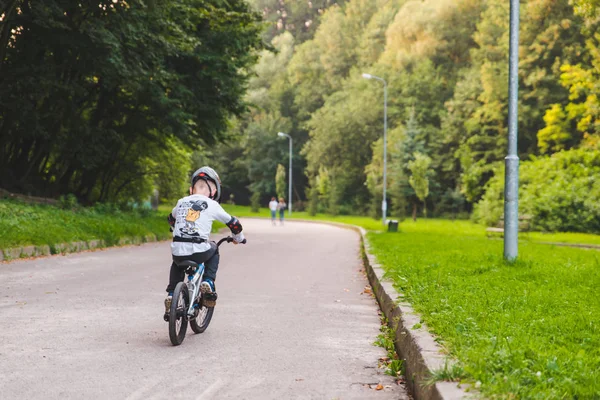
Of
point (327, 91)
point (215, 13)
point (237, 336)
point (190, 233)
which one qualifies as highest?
point (327, 91)

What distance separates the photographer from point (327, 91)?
2972 inches

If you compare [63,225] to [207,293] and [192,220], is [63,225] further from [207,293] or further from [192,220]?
[192,220]

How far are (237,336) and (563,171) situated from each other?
97.1 ft

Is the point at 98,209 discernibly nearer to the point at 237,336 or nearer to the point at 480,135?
the point at 237,336

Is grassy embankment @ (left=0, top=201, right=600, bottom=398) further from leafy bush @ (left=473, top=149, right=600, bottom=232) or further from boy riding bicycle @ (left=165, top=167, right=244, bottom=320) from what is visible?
leafy bush @ (left=473, top=149, right=600, bottom=232)

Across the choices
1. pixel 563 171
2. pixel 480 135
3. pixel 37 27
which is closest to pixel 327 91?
pixel 480 135

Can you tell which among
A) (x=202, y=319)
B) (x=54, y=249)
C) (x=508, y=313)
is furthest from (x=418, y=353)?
(x=54, y=249)

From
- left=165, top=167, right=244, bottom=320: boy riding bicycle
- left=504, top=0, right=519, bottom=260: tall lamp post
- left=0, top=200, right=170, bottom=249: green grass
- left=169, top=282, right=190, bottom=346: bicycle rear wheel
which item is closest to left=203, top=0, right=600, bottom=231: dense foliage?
left=0, top=200, right=170, bottom=249: green grass

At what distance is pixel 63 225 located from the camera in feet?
54.2

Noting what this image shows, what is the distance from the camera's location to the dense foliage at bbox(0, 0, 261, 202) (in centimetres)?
1741

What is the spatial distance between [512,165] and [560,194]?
19.1 meters

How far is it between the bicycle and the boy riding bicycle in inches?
3.2

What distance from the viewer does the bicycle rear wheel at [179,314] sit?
556 centimetres

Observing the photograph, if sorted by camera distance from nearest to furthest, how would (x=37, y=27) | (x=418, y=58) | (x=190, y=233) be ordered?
(x=190, y=233), (x=37, y=27), (x=418, y=58)
